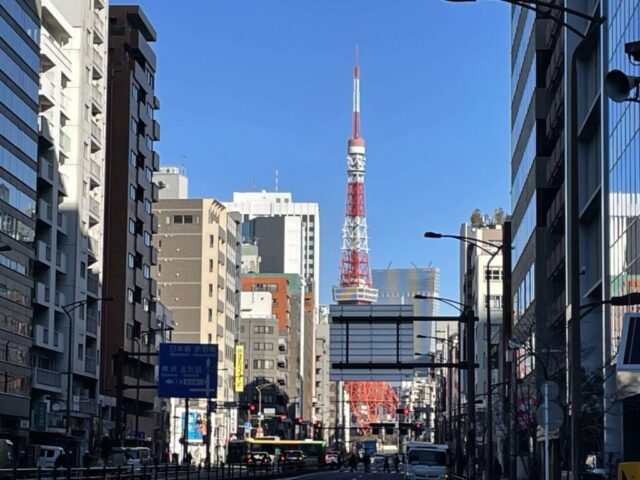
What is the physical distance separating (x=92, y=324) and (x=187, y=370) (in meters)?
31.3

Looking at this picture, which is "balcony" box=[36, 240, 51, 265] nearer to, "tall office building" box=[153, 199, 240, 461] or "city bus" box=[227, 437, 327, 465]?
"city bus" box=[227, 437, 327, 465]

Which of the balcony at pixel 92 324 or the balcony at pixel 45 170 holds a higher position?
the balcony at pixel 45 170

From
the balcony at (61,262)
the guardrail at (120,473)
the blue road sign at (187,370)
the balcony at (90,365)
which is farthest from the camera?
the balcony at (90,365)

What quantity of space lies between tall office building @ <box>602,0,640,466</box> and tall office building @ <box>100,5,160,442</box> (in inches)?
2389

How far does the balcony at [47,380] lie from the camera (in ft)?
293

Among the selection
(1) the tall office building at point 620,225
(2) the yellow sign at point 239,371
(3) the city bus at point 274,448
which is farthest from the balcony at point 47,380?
(2) the yellow sign at point 239,371

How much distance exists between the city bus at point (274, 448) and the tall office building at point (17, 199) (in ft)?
126

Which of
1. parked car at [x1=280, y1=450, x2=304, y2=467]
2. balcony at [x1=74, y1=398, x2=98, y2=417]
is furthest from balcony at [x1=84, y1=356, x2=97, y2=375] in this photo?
parked car at [x1=280, y1=450, x2=304, y2=467]

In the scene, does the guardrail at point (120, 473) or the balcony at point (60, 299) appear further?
the balcony at point (60, 299)

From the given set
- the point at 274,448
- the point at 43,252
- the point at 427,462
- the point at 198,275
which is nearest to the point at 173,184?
the point at 198,275

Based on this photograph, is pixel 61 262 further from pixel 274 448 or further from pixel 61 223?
pixel 274 448

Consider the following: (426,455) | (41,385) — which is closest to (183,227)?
(41,385)

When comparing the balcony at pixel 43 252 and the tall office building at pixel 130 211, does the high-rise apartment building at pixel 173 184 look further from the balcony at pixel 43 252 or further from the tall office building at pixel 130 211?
the balcony at pixel 43 252

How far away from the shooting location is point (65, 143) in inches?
3866
